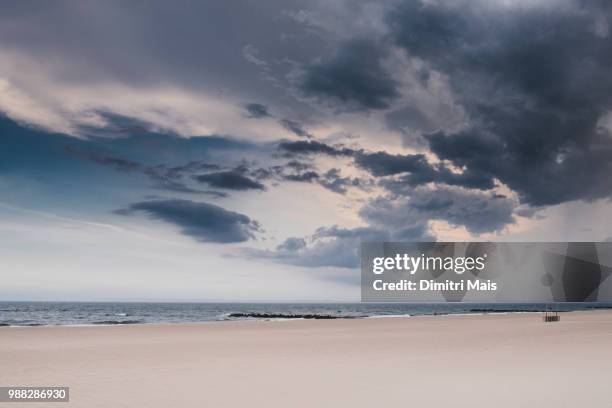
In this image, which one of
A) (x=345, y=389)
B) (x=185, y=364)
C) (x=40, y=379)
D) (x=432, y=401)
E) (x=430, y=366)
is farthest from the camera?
(x=185, y=364)

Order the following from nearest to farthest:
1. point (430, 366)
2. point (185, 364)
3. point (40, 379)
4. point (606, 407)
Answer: point (606, 407), point (40, 379), point (430, 366), point (185, 364)

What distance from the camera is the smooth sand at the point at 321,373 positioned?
11805mm

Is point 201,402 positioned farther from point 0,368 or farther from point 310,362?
point 0,368

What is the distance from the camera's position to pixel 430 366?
17.2 metres

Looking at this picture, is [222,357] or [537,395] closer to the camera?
[537,395]

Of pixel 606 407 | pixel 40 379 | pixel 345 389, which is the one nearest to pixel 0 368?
pixel 40 379

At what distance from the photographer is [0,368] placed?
57.8 feet

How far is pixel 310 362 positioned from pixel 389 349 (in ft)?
19.4

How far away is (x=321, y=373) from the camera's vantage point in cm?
1583

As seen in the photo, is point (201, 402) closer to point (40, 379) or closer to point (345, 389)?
point (345, 389)

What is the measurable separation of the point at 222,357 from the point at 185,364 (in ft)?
8.20

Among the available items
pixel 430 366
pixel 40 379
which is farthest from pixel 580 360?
pixel 40 379

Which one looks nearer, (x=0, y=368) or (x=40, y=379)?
(x=40, y=379)

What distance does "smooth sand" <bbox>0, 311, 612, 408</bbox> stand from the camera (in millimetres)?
11805
